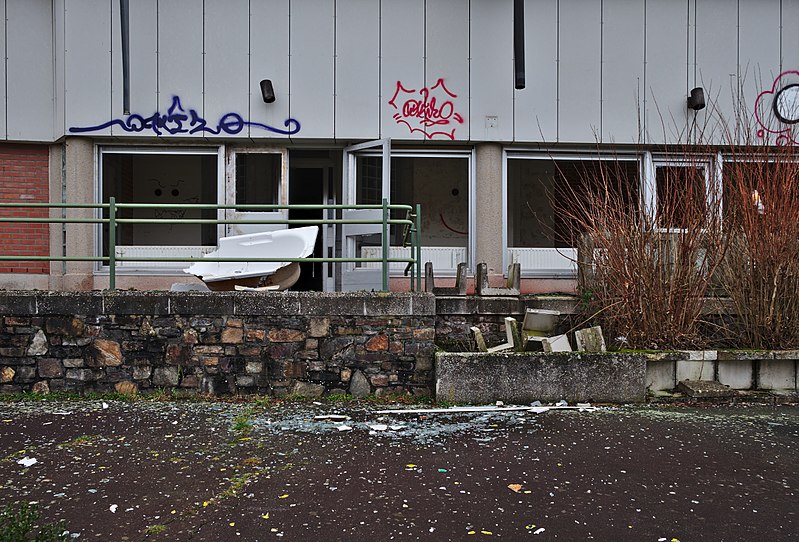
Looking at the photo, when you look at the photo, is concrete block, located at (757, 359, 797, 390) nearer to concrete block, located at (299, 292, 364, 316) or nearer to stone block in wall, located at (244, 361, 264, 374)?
concrete block, located at (299, 292, 364, 316)

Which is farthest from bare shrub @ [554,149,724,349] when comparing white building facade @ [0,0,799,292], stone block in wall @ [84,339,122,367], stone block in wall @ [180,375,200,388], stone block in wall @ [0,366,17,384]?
stone block in wall @ [0,366,17,384]

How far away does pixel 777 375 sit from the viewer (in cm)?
622

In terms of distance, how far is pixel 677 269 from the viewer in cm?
634

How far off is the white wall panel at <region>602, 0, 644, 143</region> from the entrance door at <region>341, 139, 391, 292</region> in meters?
2.99

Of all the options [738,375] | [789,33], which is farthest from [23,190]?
[789,33]

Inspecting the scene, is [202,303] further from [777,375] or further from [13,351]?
[777,375]

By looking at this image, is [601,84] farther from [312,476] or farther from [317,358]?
[312,476]

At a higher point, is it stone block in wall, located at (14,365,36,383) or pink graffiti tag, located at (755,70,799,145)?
pink graffiti tag, located at (755,70,799,145)

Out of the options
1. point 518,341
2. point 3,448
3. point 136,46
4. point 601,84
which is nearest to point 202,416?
point 3,448

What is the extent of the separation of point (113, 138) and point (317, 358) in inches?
184

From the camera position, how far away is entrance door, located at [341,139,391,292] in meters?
8.40

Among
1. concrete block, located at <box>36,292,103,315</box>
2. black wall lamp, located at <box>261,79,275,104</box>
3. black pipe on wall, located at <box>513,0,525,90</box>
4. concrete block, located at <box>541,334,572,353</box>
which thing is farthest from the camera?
black wall lamp, located at <box>261,79,275,104</box>

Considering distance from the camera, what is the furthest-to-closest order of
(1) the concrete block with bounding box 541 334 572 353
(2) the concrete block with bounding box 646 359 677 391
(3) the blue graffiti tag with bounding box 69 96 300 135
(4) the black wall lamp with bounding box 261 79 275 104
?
(3) the blue graffiti tag with bounding box 69 96 300 135 → (4) the black wall lamp with bounding box 261 79 275 104 → (1) the concrete block with bounding box 541 334 572 353 → (2) the concrete block with bounding box 646 359 677 391

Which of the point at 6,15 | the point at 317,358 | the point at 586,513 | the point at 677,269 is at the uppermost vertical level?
the point at 6,15
